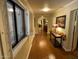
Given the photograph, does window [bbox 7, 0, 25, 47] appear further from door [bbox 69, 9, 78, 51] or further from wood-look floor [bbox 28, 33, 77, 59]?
door [bbox 69, 9, 78, 51]

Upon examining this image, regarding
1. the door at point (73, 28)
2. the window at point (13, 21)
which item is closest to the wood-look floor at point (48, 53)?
the door at point (73, 28)

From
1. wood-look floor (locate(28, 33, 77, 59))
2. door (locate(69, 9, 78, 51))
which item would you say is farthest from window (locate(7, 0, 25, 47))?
door (locate(69, 9, 78, 51))

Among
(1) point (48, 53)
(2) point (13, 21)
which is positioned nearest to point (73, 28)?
(1) point (48, 53)

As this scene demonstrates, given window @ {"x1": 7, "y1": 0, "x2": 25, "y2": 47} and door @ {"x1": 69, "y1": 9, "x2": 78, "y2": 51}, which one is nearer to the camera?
window @ {"x1": 7, "y1": 0, "x2": 25, "y2": 47}

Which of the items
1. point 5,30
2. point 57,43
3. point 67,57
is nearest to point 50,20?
point 57,43

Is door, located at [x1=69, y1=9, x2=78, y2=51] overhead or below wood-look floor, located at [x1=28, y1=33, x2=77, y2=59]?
overhead

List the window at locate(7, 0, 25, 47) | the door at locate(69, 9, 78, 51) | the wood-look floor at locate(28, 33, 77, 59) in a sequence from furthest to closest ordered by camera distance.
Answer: the door at locate(69, 9, 78, 51)
the wood-look floor at locate(28, 33, 77, 59)
the window at locate(7, 0, 25, 47)

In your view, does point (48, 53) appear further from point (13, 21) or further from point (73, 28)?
point (13, 21)

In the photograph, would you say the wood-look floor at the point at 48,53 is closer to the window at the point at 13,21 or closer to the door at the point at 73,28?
the door at the point at 73,28

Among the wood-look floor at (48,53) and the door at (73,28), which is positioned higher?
the door at (73,28)

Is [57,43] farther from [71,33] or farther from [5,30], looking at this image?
[5,30]

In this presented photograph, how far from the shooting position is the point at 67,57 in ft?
10.3

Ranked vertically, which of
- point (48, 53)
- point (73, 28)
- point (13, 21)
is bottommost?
point (48, 53)

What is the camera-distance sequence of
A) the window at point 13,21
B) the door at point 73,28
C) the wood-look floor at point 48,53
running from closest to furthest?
the window at point 13,21, the wood-look floor at point 48,53, the door at point 73,28
